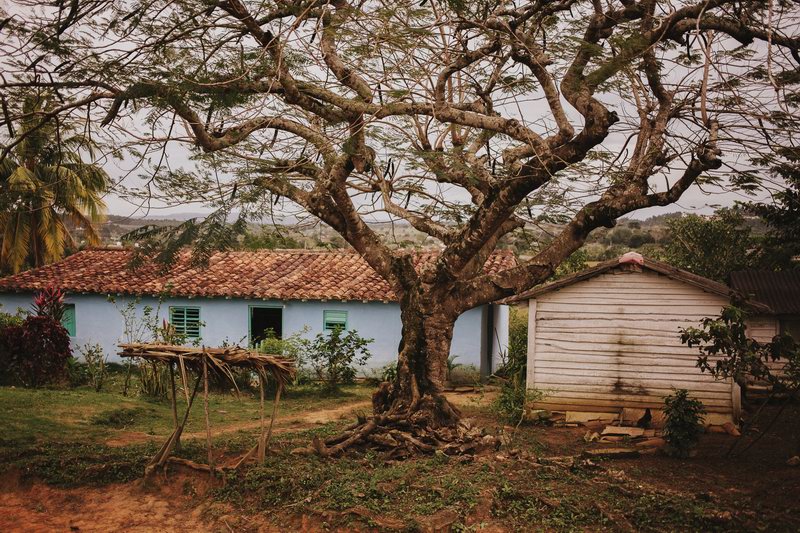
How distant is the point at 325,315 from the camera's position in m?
17.8

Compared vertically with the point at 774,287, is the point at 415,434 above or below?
below

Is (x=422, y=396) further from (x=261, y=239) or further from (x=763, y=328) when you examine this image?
(x=763, y=328)

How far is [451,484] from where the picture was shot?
7.31 m

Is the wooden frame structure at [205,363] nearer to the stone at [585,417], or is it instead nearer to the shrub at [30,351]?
the stone at [585,417]

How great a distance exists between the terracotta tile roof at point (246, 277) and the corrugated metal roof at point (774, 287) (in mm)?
5614

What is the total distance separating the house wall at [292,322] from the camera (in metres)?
17.2

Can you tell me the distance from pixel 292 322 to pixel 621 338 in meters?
8.86

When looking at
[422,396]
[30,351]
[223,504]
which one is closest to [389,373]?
[422,396]

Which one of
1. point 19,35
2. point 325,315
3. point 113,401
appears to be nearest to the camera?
point 19,35

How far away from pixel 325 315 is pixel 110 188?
9561mm

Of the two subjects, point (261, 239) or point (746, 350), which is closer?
point (746, 350)

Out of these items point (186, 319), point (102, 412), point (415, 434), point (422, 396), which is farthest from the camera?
point (186, 319)

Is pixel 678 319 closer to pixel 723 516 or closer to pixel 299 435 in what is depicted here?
pixel 723 516

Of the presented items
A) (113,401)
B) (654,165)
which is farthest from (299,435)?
(654,165)
